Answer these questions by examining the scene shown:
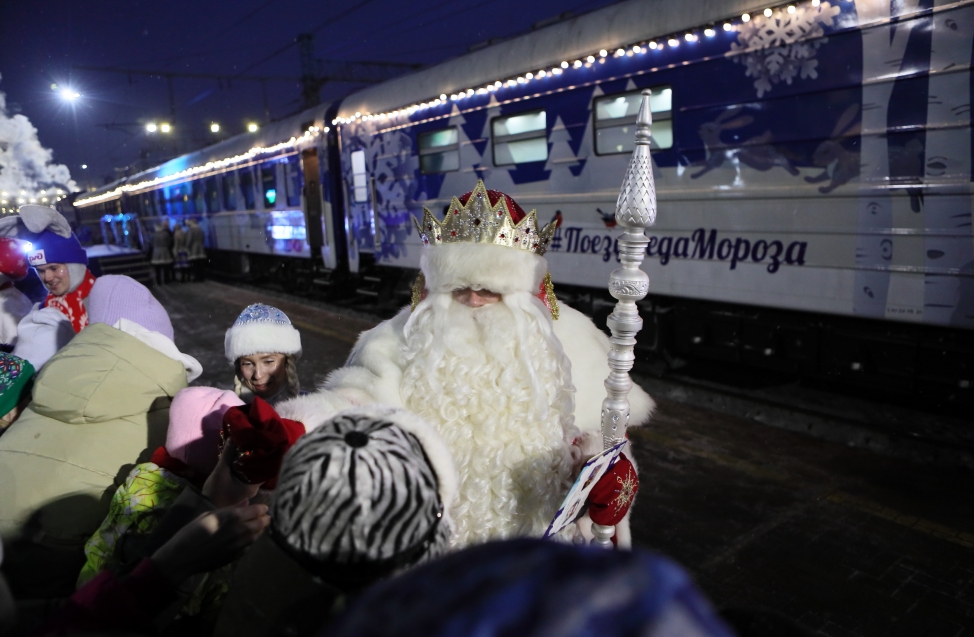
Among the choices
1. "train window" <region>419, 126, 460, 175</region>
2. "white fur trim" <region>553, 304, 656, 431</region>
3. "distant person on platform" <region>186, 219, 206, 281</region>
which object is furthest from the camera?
"distant person on platform" <region>186, 219, 206, 281</region>

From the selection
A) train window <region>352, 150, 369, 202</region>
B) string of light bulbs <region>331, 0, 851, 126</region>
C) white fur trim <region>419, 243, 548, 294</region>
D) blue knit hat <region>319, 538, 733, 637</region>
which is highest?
string of light bulbs <region>331, 0, 851, 126</region>

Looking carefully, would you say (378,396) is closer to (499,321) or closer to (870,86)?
(499,321)

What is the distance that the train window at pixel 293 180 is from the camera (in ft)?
38.3

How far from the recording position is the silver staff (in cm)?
186

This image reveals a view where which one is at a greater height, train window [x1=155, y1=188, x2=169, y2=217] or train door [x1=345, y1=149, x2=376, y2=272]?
train window [x1=155, y1=188, x2=169, y2=217]

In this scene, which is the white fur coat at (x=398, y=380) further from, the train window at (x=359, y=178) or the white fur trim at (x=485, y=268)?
the train window at (x=359, y=178)

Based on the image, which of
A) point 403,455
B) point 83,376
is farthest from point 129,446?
point 403,455

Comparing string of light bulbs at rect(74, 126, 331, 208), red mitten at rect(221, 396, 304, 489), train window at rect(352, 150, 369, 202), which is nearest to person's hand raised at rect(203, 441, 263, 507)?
red mitten at rect(221, 396, 304, 489)

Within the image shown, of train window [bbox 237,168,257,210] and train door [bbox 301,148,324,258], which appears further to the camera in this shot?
train window [bbox 237,168,257,210]

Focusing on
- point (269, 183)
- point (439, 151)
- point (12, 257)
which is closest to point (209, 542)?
point (12, 257)

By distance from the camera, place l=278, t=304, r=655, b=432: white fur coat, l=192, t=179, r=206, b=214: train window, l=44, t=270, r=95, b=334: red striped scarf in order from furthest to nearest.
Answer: l=192, t=179, r=206, b=214: train window
l=44, t=270, r=95, b=334: red striped scarf
l=278, t=304, r=655, b=432: white fur coat

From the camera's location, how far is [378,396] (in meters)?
2.01

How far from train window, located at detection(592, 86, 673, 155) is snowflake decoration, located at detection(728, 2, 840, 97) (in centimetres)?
73

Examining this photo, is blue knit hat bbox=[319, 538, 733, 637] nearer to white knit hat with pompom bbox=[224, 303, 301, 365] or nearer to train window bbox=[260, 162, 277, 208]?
white knit hat with pompom bbox=[224, 303, 301, 365]
